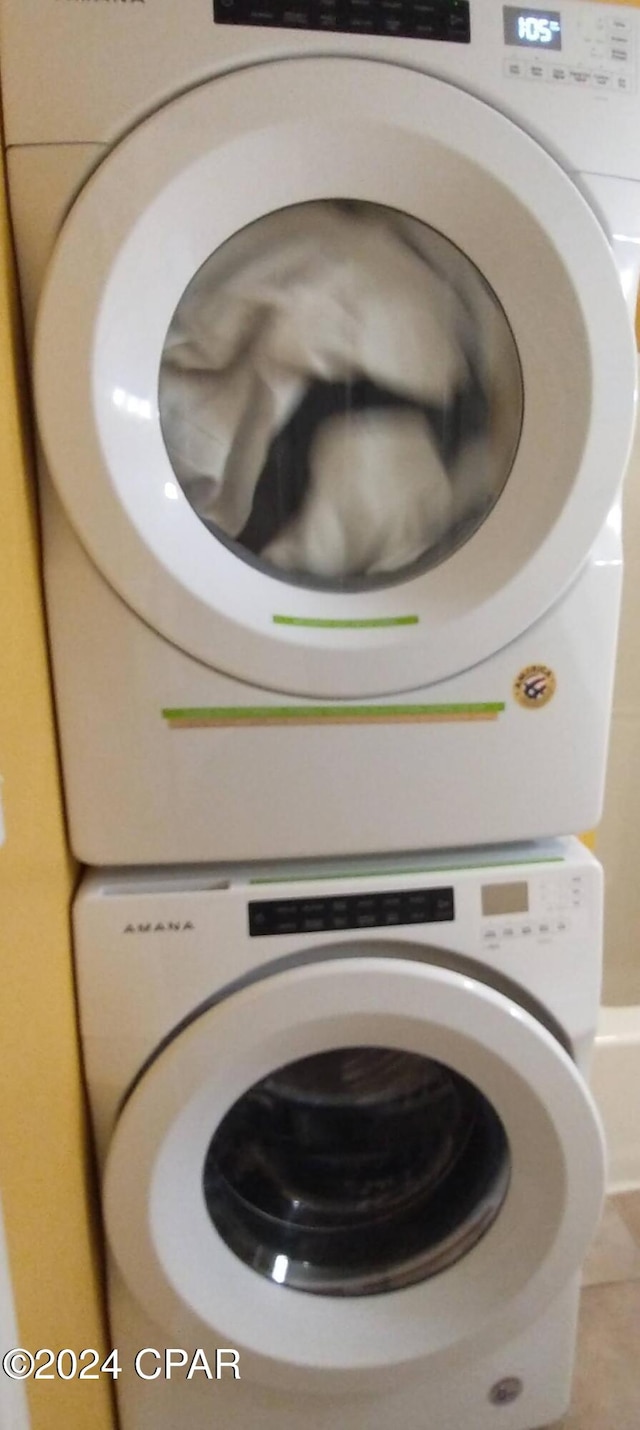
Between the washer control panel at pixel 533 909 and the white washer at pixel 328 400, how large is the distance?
0.05 meters

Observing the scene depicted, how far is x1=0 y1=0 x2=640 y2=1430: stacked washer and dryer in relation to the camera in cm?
67

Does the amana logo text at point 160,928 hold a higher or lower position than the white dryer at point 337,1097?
higher

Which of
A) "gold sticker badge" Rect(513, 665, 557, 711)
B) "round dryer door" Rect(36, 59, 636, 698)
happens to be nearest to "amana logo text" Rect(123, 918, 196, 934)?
"round dryer door" Rect(36, 59, 636, 698)

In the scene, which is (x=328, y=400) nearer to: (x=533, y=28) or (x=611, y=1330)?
(x=533, y=28)

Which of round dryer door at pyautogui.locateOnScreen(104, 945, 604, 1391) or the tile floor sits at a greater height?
round dryer door at pyautogui.locateOnScreen(104, 945, 604, 1391)

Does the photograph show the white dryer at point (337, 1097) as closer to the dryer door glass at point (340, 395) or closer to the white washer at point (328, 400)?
the white washer at point (328, 400)

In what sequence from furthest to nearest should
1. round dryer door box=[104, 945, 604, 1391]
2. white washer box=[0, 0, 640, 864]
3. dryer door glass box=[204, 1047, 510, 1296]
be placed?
dryer door glass box=[204, 1047, 510, 1296]
round dryer door box=[104, 945, 604, 1391]
white washer box=[0, 0, 640, 864]

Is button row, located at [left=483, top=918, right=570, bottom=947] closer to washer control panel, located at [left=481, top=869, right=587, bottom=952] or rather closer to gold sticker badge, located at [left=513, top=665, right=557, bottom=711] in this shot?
washer control panel, located at [left=481, top=869, right=587, bottom=952]

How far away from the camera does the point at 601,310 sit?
27.8 inches

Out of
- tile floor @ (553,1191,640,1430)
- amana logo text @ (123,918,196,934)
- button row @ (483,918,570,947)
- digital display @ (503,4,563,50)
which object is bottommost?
tile floor @ (553,1191,640,1430)

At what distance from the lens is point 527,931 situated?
2.69ft

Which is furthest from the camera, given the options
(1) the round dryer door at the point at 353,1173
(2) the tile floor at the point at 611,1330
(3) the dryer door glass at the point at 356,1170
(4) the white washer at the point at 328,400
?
Answer: (2) the tile floor at the point at 611,1330

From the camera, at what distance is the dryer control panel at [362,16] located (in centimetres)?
67

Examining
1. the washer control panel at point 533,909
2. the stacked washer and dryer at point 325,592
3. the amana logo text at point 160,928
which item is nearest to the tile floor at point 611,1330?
the stacked washer and dryer at point 325,592
